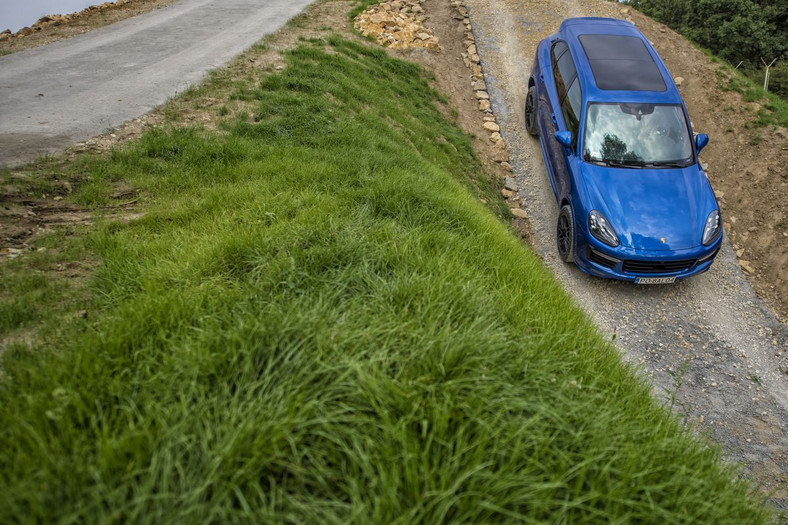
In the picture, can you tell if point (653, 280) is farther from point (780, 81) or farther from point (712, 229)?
point (780, 81)

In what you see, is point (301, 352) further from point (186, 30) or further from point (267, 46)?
point (186, 30)

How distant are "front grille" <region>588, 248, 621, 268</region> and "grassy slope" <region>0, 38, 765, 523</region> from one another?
2.08 m

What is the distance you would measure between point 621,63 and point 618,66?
0.43 ft

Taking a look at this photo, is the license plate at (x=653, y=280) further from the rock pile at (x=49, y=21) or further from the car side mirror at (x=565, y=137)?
the rock pile at (x=49, y=21)

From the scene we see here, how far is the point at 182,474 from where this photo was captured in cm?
166

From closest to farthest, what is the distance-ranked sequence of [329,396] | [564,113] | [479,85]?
[329,396]
[564,113]
[479,85]

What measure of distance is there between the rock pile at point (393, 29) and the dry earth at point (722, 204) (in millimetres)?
323

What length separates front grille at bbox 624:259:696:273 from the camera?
5.69 m

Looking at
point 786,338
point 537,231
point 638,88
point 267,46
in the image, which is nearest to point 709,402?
point 786,338

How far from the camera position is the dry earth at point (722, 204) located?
15.5 ft

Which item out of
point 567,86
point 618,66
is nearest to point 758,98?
point 618,66

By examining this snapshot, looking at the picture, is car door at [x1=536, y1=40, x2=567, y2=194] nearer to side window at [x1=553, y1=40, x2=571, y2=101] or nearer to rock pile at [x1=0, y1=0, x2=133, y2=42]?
side window at [x1=553, y1=40, x2=571, y2=101]

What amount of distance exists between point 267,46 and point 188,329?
842 cm

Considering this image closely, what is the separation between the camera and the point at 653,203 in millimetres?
5840
